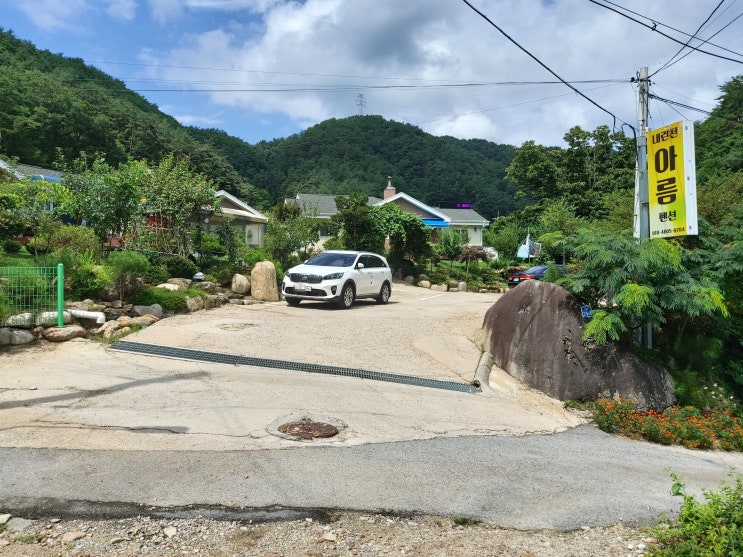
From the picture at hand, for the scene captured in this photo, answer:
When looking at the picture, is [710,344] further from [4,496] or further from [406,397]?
[4,496]

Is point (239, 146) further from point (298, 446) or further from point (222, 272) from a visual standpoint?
point (298, 446)

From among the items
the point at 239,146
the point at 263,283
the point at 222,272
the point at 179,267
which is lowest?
the point at 263,283

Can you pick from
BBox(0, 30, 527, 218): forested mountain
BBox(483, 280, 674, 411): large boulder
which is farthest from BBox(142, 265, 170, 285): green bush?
BBox(0, 30, 527, 218): forested mountain

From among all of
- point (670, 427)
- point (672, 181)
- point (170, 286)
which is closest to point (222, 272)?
point (170, 286)

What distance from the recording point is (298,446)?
595 cm

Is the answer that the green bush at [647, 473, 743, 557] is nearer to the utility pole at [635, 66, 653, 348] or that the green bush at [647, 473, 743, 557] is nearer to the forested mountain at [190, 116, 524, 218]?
the utility pole at [635, 66, 653, 348]

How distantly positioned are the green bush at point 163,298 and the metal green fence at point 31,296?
85.7 inches

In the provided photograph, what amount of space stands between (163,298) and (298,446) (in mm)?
8223

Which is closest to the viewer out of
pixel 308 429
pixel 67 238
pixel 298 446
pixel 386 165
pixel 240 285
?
pixel 298 446

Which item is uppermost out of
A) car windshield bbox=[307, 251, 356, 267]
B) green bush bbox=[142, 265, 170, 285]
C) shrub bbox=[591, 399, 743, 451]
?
car windshield bbox=[307, 251, 356, 267]

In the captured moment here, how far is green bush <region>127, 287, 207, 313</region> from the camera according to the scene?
12.8 meters

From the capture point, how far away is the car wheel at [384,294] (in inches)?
734

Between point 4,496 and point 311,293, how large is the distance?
11.4 m

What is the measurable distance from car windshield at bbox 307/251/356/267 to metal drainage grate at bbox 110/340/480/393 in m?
7.03
